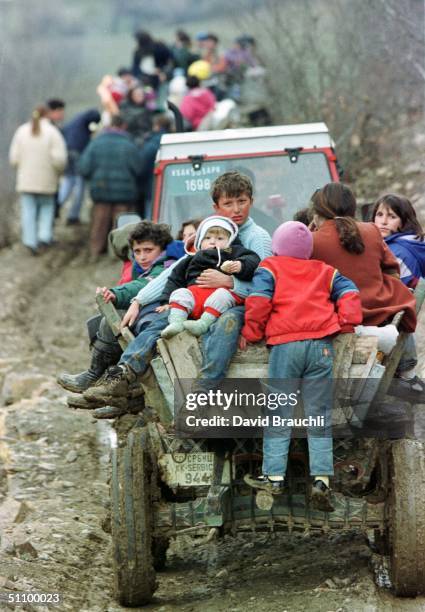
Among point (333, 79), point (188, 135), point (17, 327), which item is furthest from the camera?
point (333, 79)

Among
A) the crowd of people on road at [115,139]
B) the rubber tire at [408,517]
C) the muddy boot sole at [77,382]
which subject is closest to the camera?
the rubber tire at [408,517]

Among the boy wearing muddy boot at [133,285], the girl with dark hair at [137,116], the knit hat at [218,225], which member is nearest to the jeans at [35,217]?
the girl with dark hair at [137,116]

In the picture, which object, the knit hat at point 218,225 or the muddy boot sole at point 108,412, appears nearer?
the knit hat at point 218,225

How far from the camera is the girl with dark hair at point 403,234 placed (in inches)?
267

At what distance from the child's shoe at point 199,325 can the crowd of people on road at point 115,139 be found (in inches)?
342

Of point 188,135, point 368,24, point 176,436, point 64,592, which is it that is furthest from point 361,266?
point 368,24

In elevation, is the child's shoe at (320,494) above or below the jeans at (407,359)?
below

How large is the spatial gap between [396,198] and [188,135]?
2.53 m

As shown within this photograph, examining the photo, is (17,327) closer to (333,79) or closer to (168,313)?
(333,79)

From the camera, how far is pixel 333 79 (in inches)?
647

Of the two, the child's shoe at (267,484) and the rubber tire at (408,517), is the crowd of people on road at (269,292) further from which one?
the rubber tire at (408,517)

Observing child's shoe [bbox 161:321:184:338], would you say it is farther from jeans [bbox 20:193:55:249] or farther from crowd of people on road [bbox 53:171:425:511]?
jeans [bbox 20:193:55:249]

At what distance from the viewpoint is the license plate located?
5.86 m

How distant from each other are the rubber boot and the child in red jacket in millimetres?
1405
